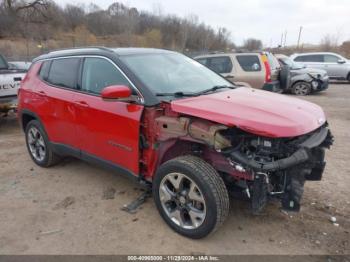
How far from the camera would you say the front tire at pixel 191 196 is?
2732 millimetres

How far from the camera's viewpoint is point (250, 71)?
8906 millimetres

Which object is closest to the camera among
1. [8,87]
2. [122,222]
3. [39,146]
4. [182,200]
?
[182,200]

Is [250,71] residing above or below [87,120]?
above

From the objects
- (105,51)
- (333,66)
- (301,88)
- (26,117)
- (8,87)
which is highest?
(105,51)

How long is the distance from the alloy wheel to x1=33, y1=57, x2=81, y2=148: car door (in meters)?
1.64

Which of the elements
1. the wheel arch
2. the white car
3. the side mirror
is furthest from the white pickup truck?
the side mirror

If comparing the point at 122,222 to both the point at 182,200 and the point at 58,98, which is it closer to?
the point at 182,200

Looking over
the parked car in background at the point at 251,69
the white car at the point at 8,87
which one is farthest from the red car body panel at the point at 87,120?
the parked car in background at the point at 251,69

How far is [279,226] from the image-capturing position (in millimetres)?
3209

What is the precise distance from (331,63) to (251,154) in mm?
16191

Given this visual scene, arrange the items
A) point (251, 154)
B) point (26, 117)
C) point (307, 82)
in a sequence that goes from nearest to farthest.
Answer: point (251, 154) → point (26, 117) → point (307, 82)

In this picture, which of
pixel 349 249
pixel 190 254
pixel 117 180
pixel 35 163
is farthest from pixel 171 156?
pixel 35 163

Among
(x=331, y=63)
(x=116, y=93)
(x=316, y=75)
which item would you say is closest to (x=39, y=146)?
(x=116, y=93)

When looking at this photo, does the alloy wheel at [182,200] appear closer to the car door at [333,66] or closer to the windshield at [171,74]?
the windshield at [171,74]
